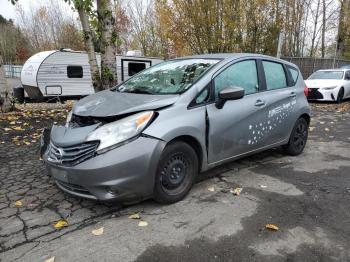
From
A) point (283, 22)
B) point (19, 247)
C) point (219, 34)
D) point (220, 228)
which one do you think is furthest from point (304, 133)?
point (283, 22)

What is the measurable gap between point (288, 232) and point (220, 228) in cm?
63

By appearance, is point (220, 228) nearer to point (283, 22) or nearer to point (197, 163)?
point (197, 163)

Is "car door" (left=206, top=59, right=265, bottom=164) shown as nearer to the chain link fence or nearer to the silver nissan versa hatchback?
the silver nissan versa hatchback

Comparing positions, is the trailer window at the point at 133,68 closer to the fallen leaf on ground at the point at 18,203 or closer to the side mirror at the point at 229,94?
the side mirror at the point at 229,94

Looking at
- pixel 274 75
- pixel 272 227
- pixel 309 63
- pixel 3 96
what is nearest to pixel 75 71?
pixel 3 96

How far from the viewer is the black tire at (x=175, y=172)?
11.9 ft

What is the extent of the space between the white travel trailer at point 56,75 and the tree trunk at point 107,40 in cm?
746

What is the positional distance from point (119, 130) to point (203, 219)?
1224 millimetres

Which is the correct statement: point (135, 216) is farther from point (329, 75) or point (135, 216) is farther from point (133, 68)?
point (133, 68)

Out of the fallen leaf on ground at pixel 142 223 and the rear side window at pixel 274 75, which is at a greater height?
the rear side window at pixel 274 75

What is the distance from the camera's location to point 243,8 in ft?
56.3

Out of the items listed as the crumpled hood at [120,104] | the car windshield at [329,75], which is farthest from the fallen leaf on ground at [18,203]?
the car windshield at [329,75]

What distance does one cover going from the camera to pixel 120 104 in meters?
3.80

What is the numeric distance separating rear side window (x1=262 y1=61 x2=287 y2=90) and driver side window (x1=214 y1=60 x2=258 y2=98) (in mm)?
286
